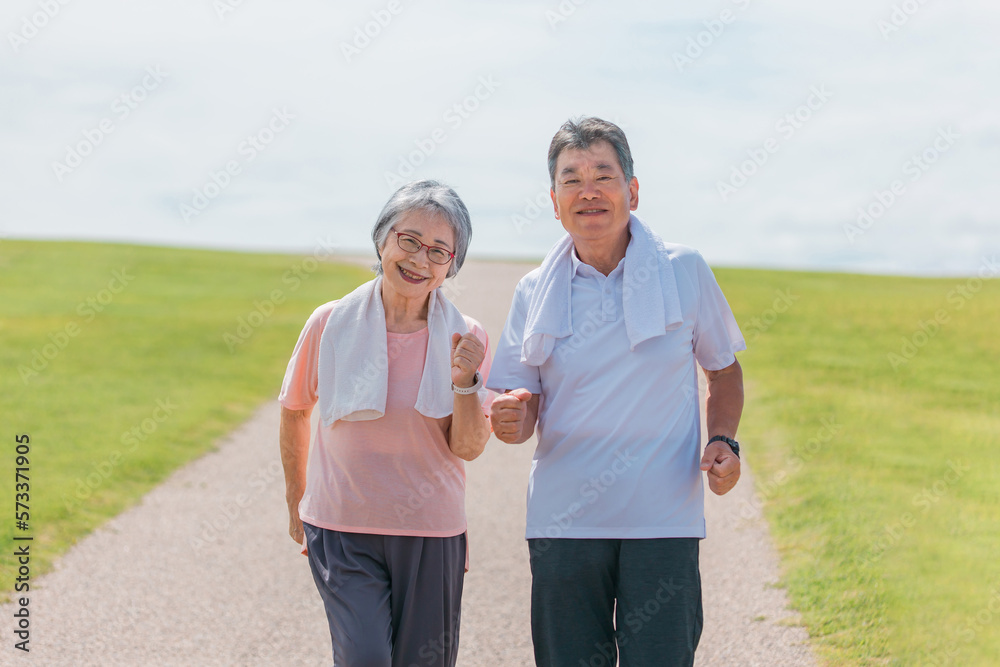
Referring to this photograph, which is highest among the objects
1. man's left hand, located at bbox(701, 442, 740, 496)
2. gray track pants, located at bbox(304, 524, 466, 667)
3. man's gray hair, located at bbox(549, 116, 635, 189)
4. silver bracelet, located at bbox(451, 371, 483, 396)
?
man's gray hair, located at bbox(549, 116, 635, 189)

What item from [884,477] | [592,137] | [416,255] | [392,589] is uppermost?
[592,137]

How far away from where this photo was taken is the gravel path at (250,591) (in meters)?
5.20

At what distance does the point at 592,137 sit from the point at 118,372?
43.9ft

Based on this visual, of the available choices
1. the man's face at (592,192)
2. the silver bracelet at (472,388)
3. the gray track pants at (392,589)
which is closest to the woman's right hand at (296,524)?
the gray track pants at (392,589)

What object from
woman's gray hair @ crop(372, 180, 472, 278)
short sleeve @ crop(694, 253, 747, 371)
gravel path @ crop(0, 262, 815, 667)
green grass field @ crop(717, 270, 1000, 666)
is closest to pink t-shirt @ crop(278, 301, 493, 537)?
woman's gray hair @ crop(372, 180, 472, 278)

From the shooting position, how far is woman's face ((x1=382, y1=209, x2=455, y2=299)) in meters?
3.39

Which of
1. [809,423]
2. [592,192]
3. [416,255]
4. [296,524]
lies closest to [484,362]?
[416,255]

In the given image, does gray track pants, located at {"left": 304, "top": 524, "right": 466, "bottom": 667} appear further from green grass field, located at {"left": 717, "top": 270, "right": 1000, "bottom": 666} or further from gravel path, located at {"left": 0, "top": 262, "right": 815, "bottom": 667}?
green grass field, located at {"left": 717, "top": 270, "right": 1000, "bottom": 666}

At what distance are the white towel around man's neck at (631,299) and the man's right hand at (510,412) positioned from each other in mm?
167

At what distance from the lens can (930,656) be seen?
16.0 feet

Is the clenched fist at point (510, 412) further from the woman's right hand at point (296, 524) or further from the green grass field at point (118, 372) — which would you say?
the green grass field at point (118, 372)

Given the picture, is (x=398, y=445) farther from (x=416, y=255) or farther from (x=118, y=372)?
(x=118, y=372)

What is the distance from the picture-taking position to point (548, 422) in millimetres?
3297

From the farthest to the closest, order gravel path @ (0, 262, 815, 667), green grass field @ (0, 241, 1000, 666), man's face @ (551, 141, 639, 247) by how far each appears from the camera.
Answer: green grass field @ (0, 241, 1000, 666), gravel path @ (0, 262, 815, 667), man's face @ (551, 141, 639, 247)
